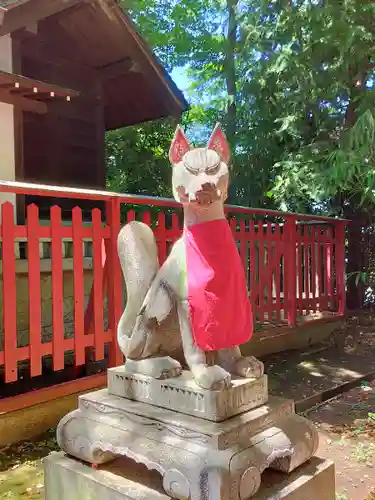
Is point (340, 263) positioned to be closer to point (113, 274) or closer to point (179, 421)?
point (113, 274)

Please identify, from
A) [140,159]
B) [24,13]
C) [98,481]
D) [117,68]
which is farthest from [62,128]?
[98,481]

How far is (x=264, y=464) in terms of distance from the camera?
→ 6.88 ft

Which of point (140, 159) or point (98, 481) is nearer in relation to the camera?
point (98, 481)

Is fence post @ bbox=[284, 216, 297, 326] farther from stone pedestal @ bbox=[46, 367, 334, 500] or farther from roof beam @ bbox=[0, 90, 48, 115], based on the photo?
stone pedestal @ bbox=[46, 367, 334, 500]

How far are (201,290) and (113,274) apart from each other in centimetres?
238

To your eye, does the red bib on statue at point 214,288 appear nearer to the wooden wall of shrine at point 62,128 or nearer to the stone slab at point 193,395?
the stone slab at point 193,395

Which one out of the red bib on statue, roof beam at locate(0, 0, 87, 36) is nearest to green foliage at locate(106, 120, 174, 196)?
roof beam at locate(0, 0, 87, 36)

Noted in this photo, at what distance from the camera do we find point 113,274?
4426 millimetres

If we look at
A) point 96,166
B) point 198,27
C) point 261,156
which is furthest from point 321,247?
point 198,27

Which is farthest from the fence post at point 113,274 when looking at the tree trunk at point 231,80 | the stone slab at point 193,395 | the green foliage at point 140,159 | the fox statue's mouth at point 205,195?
the green foliage at point 140,159

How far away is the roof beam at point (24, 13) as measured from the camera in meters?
6.11

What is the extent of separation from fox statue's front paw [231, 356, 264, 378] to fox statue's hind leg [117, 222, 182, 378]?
0.93ft

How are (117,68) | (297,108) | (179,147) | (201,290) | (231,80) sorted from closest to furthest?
(201,290)
(179,147)
(297,108)
(117,68)
(231,80)

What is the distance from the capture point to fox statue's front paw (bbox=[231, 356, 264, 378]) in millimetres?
2295
